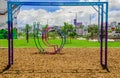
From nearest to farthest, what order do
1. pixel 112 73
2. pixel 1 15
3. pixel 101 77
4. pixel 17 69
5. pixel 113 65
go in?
pixel 101 77
pixel 112 73
pixel 17 69
pixel 113 65
pixel 1 15

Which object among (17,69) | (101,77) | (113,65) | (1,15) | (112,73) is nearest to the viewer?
(101,77)

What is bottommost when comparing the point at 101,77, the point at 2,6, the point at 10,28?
the point at 101,77

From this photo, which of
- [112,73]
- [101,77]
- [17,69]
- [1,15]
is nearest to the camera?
[101,77]

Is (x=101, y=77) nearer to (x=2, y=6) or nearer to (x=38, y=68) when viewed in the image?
(x=38, y=68)

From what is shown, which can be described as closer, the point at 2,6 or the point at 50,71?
the point at 50,71

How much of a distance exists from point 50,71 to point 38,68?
93 centimetres

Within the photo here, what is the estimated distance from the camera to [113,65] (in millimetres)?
14016

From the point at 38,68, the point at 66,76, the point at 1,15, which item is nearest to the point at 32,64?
the point at 38,68

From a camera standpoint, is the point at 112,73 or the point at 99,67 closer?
the point at 112,73

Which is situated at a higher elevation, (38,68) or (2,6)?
(2,6)

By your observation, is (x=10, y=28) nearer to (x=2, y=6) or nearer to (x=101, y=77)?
(x=101, y=77)

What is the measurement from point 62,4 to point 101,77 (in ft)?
12.8

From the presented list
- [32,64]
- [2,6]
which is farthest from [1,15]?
[32,64]

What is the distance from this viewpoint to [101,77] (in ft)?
36.0
